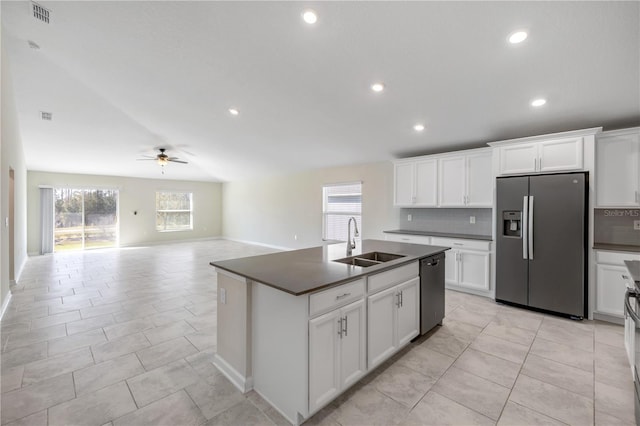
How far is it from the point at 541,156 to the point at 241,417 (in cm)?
433

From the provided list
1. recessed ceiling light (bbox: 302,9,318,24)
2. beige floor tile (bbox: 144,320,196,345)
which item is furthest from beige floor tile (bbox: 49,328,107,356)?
recessed ceiling light (bbox: 302,9,318,24)

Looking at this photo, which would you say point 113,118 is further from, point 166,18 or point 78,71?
point 166,18

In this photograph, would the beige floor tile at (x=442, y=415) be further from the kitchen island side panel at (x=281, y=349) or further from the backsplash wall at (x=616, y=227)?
the backsplash wall at (x=616, y=227)

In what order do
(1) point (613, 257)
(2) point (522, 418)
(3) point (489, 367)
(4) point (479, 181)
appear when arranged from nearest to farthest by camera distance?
(2) point (522, 418) < (3) point (489, 367) < (1) point (613, 257) < (4) point (479, 181)

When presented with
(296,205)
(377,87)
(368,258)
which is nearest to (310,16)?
(377,87)

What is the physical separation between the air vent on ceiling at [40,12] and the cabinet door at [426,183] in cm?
518

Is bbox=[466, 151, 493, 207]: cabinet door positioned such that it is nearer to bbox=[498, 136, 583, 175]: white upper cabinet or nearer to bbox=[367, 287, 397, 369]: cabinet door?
bbox=[498, 136, 583, 175]: white upper cabinet

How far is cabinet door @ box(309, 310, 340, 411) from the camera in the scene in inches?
69.3

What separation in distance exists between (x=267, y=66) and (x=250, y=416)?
3.49 metres

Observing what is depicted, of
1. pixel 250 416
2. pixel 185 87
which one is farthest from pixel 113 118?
pixel 250 416

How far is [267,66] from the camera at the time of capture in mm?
3441

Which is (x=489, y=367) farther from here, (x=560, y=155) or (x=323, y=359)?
(x=560, y=155)

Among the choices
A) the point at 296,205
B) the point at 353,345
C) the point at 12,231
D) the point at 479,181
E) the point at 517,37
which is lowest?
the point at 353,345

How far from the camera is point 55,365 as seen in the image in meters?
2.44
